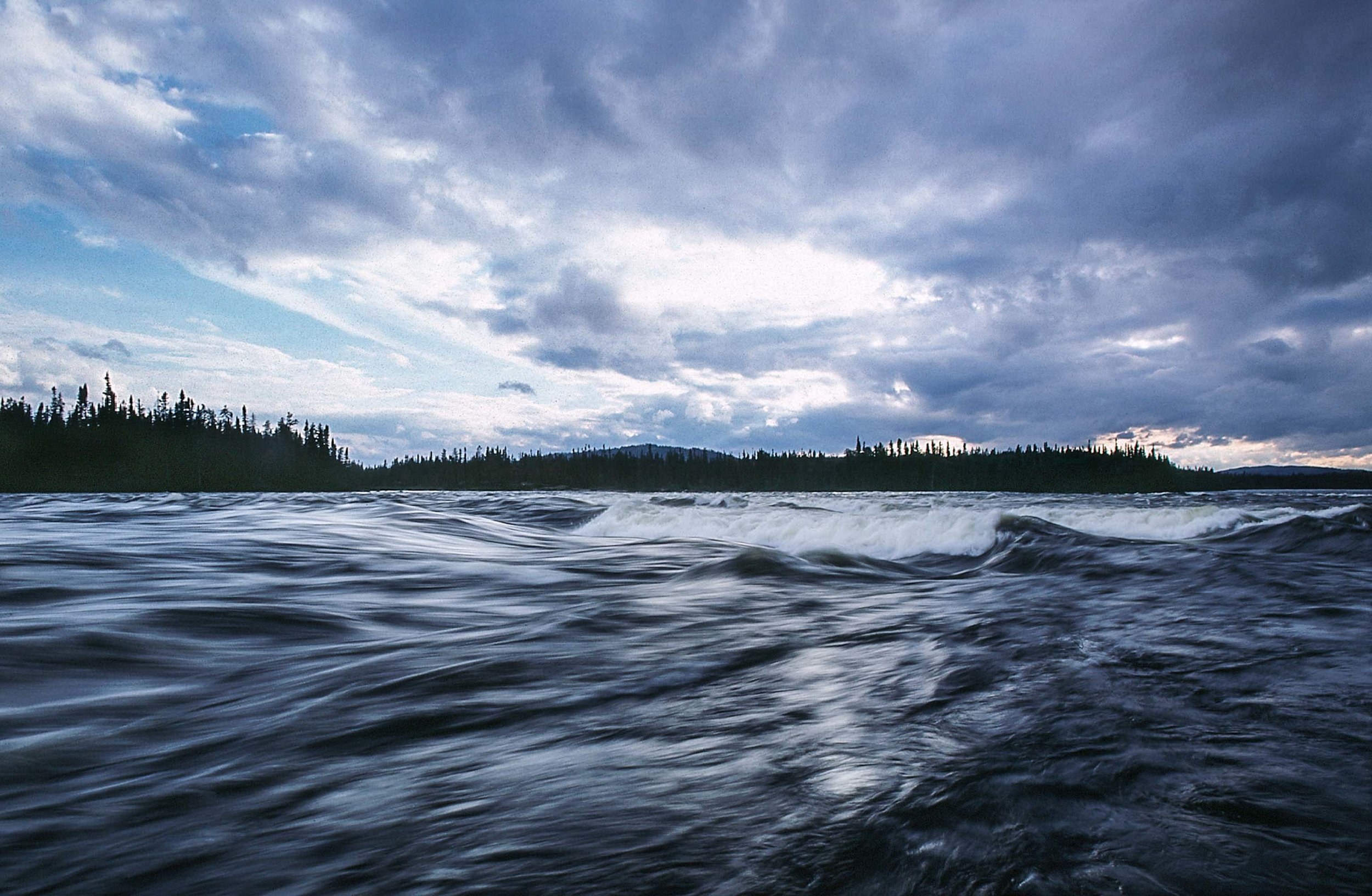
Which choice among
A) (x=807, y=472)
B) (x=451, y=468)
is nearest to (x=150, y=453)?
(x=451, y=468)

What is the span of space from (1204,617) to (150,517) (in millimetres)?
21490

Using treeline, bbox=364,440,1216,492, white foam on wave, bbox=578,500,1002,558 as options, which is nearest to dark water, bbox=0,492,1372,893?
white foam on wave, bbox=578,500,1002,558

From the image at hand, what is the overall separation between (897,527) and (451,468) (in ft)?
406

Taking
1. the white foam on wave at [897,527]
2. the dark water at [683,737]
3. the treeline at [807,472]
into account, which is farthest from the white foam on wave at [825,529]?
the treeline at [807,472]

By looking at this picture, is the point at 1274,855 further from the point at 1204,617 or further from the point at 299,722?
the point at 1204,617

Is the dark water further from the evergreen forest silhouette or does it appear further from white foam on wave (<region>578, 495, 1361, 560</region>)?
the evergreen forest silhouette

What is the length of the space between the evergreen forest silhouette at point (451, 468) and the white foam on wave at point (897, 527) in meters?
78.2

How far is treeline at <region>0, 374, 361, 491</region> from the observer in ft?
328

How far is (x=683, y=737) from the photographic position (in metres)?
3.05

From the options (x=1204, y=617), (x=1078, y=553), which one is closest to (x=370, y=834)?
(x=1204, y=617)

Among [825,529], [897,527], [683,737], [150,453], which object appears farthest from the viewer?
[150,453]

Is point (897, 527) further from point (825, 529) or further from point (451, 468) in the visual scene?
point (451, 468)

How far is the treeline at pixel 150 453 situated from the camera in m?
100

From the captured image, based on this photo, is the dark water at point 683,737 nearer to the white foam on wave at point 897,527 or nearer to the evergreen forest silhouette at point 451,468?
the white foam on wave at point 897,527
